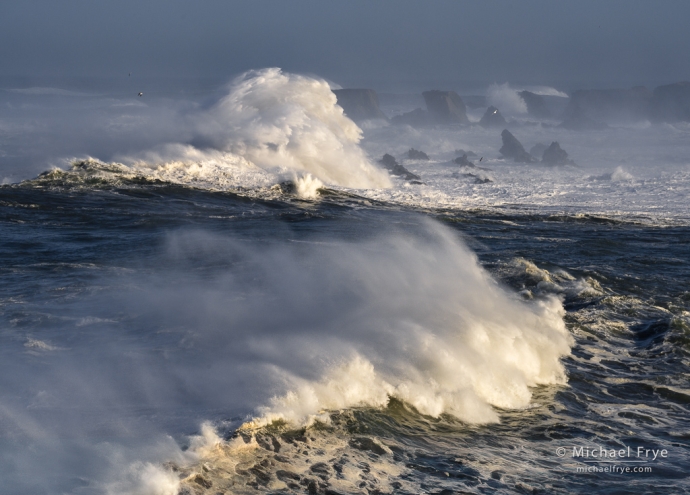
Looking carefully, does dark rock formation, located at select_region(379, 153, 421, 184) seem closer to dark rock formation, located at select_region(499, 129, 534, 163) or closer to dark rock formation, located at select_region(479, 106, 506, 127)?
dark rock formation, located at select_region(499, 129, 534, 163)

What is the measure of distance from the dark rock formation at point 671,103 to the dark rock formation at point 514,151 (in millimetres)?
29467

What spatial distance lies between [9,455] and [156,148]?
68.8ft

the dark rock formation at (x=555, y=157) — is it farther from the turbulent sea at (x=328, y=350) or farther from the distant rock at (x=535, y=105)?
the distant rock at (x=535, y=105)

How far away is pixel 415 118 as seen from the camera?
73.7 metres

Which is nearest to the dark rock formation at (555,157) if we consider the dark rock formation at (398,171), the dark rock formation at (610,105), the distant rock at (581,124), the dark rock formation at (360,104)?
the dark rock formation at (398,171)

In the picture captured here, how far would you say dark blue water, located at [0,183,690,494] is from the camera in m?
5.85

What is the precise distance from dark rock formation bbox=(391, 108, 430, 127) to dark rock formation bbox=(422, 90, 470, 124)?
2.12 feet

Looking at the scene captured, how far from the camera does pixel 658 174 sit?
3681cm

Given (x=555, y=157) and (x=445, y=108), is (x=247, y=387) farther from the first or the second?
(x=445, y=108)

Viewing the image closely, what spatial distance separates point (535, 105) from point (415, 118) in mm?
17708

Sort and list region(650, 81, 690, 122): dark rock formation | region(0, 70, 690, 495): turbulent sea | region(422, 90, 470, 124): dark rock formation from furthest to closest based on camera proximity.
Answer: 1. region(422, 90, 470, 124): dark rock formation
2. region(650, 81, 690, 122): dark rock formation
3. region(0, 70, 690, 495): turbulent sea

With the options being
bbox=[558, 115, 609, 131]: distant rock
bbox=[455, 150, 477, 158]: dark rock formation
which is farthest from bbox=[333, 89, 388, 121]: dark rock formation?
bbox=[455, 150, 477, 158]: dark rock formation

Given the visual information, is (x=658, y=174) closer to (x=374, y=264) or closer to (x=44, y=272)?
(x=374, y=264)

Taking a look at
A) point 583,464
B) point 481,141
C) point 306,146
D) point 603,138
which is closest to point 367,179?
point 306,146
